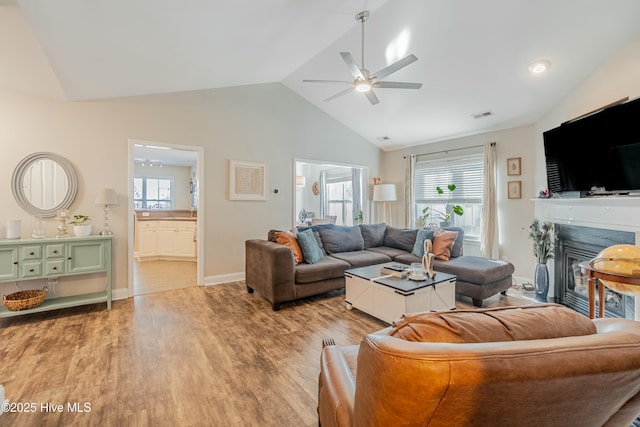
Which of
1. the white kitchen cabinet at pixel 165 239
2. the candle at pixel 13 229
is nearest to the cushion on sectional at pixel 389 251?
the white kitchen cabinet at pixel 165 239

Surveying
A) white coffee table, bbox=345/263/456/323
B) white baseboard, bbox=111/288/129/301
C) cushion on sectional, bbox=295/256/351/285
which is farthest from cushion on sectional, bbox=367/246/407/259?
white baseboard, bbox=111/288/129/301

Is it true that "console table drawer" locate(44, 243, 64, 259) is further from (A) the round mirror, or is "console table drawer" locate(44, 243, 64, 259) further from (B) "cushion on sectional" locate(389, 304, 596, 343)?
(B) "cushion on sectional" locate(389, 304, 596, 343)

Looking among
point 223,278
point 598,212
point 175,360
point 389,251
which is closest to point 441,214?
point 389,251

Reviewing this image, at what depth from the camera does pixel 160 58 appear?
3.12 m

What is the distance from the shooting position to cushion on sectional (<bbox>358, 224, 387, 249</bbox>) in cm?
510

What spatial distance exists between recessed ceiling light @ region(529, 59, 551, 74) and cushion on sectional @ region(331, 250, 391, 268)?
9.61ft

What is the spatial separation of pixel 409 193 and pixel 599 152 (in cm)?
349

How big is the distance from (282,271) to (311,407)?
1697 millimetres

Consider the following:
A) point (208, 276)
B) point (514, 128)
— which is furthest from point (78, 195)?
point (514, 128)

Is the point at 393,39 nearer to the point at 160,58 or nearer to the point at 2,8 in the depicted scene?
the point at 160,58

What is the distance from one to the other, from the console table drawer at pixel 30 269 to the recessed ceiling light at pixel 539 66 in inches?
228

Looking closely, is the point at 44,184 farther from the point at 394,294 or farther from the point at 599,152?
the point at 599,152

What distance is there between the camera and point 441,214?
575 centimetres

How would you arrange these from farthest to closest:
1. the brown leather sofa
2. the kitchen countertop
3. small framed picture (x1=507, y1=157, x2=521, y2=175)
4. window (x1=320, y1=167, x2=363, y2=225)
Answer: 1. window (x1=320, y1=167, x2=363, y2=225)
2. the kitchen countertop
3. small framed picture (x1=507, y1=157, x2=521, y2=175)
4. the brown leather sofa
